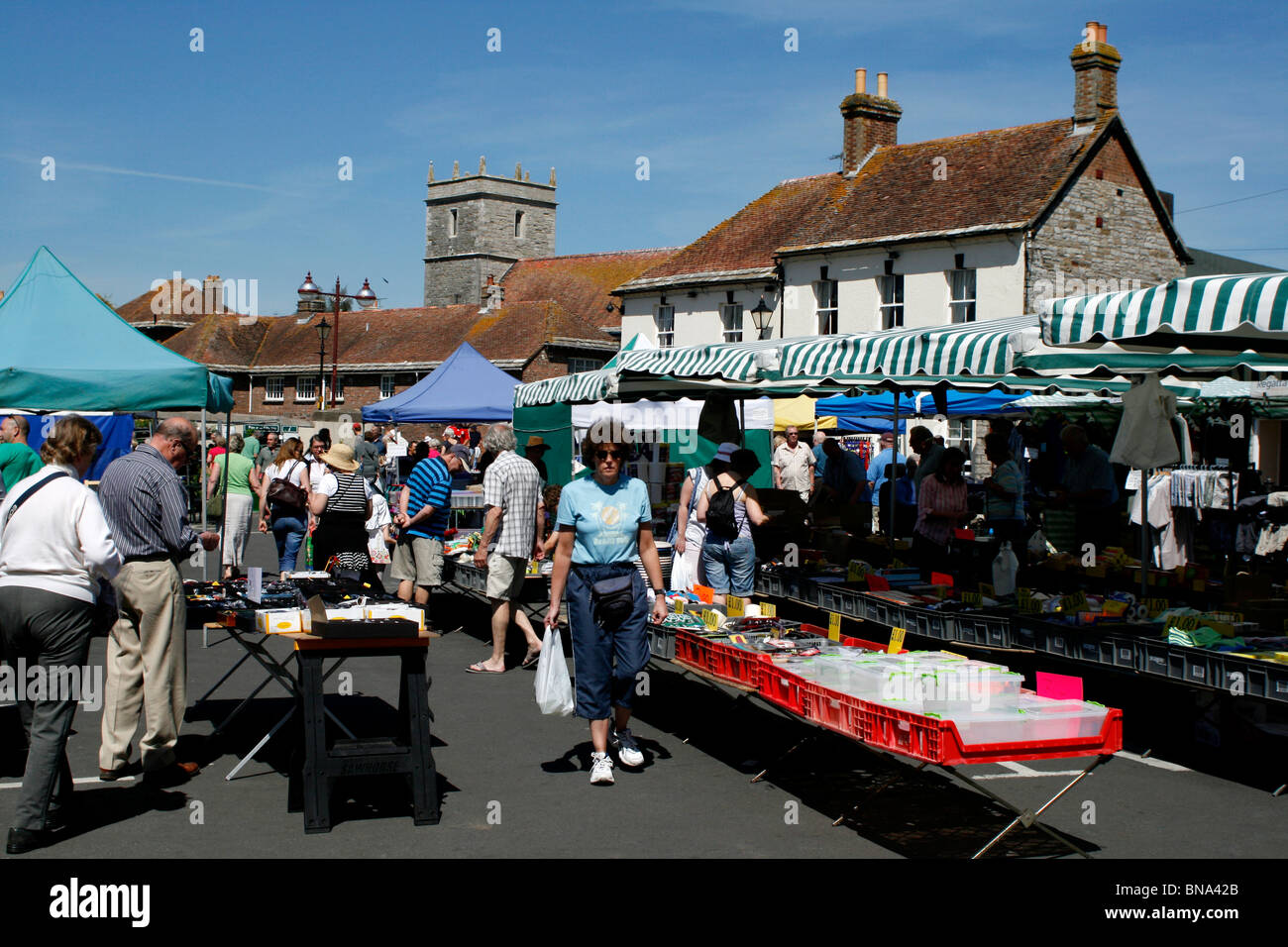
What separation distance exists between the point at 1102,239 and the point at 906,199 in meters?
5.08

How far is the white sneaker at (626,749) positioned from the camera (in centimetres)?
697

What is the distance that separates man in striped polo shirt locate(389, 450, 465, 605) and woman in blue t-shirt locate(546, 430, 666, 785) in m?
3.67

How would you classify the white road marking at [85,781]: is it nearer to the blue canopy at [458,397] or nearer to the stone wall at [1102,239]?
the blue canopy at [458,397]

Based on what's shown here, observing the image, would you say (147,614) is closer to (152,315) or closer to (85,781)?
(85,781)

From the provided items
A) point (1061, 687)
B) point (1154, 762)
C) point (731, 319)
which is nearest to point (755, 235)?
point (731, 319)

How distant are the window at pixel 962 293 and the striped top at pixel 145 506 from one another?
26259 mm

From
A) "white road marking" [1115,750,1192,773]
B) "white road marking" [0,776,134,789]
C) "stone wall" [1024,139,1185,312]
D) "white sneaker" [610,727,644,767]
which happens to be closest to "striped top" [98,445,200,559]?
"white road marking" [0,776,134,789]

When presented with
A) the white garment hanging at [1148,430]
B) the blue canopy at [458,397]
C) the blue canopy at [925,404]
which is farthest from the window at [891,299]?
the white garment hanging at [1148,430]

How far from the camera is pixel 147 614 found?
21.3 feet

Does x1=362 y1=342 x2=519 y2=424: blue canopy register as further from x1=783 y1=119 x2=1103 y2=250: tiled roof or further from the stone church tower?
the stone church tower

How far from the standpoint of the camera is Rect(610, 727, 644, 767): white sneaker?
22.9 feet
